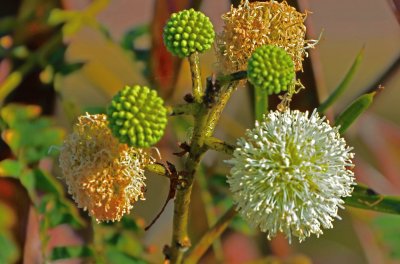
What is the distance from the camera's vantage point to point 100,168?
51cm

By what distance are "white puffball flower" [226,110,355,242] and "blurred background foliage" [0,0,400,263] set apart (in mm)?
310

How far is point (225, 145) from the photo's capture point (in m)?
0.50

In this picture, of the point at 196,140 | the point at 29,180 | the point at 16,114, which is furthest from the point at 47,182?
the point at 196,140

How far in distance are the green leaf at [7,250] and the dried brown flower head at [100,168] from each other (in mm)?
341

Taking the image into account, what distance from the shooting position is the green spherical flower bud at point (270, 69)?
0.47 m

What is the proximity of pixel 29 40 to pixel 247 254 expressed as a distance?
0.52 metres

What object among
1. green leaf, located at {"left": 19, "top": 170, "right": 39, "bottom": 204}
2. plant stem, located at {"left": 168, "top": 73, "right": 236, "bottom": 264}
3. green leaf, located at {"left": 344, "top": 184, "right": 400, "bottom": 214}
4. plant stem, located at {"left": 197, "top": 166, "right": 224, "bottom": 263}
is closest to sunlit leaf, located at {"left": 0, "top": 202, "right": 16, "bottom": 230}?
green leaf, located at {"left": 19, "top": 170, "right": 39, "bottom": 204}

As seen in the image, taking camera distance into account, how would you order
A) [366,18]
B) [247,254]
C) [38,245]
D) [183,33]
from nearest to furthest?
[183,33]
[38,245]
[247,254]
[366,18]

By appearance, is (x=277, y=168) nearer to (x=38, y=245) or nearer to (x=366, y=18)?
(x=38, y=245)

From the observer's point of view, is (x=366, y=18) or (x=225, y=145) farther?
(x=366, y=18)

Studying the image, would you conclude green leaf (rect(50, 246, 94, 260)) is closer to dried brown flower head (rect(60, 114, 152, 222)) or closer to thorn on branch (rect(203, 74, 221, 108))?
dried brown flower head (rect(60, 114, 152, 222))

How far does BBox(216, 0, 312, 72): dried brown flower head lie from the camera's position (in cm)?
53

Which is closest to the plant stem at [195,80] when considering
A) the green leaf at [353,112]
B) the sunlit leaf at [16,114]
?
the green leaf at [353,112]

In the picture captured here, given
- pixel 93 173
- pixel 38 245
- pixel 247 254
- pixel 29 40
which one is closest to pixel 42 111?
pixel 29 40
